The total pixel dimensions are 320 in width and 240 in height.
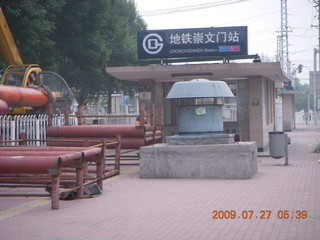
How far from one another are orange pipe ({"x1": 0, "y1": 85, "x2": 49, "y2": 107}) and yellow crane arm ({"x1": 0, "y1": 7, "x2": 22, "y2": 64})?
6.17 metres

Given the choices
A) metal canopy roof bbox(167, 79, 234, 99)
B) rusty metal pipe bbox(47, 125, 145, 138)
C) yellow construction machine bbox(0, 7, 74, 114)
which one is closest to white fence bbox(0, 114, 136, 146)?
rusty metal pipe bbox(47, 125, 145, 138)

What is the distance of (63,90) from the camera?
82.6 feet

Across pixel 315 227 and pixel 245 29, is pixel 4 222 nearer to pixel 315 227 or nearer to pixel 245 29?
pixel 315 227

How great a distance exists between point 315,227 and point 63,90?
59.1 feet

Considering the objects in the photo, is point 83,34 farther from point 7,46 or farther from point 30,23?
point 7,46

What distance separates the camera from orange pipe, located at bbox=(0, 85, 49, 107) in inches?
625

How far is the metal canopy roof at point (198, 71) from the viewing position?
22.4 m

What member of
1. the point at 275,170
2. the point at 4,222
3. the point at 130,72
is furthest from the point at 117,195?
the point at 130,72

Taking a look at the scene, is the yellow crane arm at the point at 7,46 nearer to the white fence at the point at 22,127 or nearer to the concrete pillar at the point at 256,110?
the white fence at the point at 22,127

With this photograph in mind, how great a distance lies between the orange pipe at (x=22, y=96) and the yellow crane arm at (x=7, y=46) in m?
6.17

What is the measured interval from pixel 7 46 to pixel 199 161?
12900 mm

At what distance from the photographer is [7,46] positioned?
82.0ft
